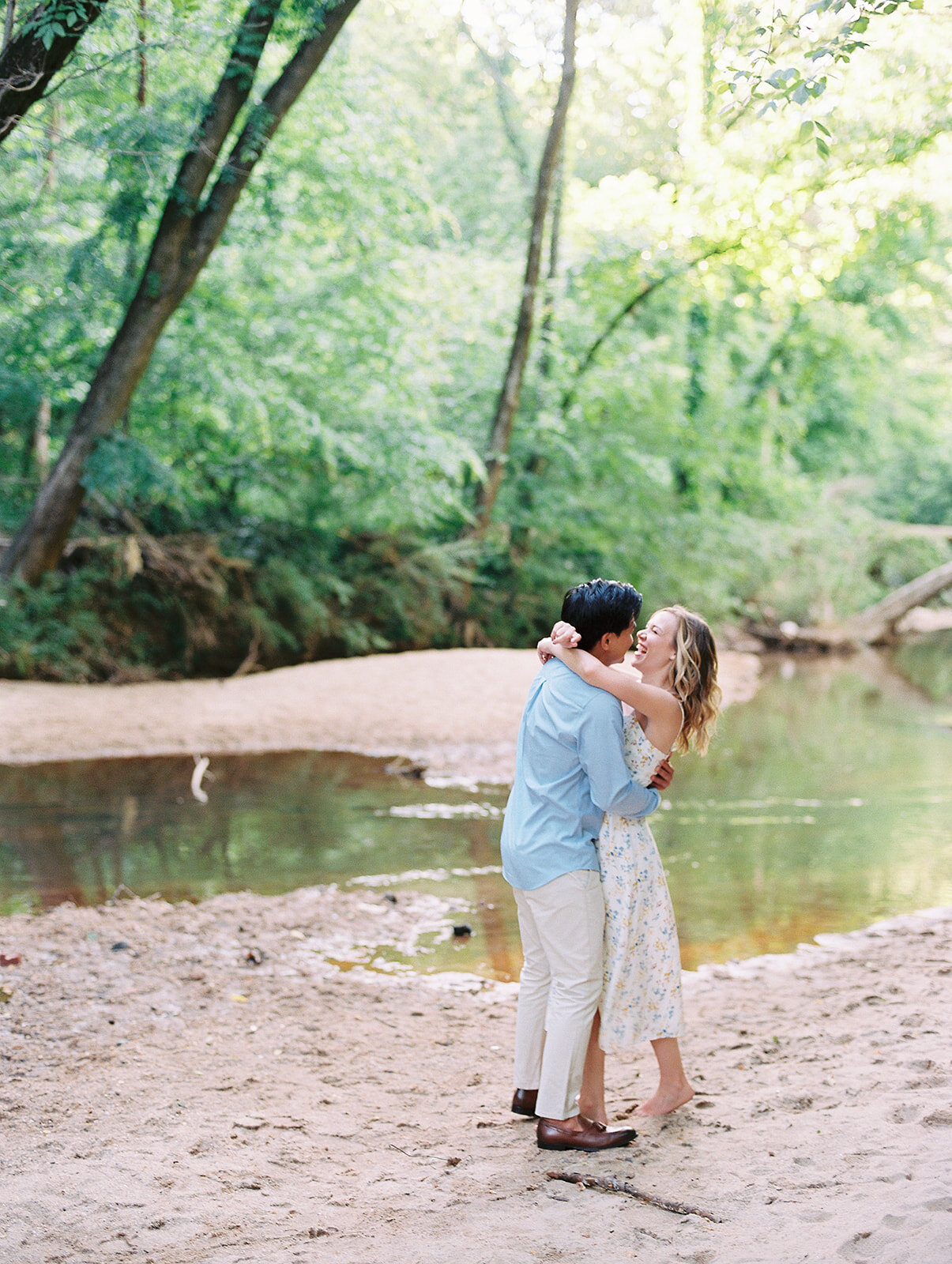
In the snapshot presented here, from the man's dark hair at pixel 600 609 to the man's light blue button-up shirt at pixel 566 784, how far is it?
15 cm

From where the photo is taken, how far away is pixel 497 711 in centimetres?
1266

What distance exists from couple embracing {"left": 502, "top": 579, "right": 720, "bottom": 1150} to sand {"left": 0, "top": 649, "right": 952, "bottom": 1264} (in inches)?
12.5

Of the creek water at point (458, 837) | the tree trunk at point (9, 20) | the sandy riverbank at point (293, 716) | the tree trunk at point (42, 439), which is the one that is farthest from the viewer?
the tree trunk at point (42, 439)

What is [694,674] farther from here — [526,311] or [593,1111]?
[526,311]

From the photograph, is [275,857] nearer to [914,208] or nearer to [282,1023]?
[282,1023]

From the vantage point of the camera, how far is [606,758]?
3287 millimetres

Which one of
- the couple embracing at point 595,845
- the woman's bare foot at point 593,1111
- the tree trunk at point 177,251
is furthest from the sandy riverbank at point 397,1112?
the tree trunk at point 177,251

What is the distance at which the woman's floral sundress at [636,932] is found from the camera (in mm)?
3424

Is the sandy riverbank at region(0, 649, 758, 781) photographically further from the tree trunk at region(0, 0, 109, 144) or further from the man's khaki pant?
the man's khaki pant

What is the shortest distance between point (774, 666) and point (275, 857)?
1534cm

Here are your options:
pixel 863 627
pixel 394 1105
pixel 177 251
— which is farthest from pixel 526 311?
pixel 394 1105

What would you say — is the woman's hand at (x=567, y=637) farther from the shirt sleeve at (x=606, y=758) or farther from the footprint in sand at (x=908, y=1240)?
the footprint in sand at (x=908, y=1240)

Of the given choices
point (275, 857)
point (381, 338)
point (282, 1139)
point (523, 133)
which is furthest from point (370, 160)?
point (523, 133)

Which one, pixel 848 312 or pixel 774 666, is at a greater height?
pixel 848 312
